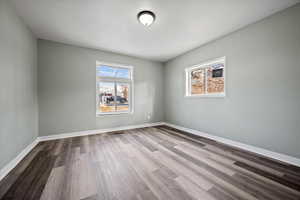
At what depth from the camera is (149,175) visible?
1567mm

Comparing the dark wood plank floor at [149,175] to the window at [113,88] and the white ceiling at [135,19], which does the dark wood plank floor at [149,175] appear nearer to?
the window at [113,88]

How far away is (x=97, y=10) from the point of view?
1.93 meters

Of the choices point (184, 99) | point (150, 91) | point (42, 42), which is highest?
point (42, 42)

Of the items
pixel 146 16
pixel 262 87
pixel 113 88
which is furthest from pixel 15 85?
pixel 262 87

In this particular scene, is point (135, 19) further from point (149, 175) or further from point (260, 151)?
point (260, 151)

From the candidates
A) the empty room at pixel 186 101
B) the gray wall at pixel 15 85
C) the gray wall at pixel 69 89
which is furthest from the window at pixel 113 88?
the gray wall at pixel 15 85

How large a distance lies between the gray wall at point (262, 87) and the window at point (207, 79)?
17 centimetres

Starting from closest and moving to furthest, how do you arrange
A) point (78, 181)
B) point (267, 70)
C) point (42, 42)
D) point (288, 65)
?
point (78, 181) < point (288, 65) < point (267, 70) < point (42, 42)

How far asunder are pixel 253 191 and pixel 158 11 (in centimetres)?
292

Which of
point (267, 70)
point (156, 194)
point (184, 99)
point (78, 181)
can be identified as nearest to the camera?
point (156, 194)

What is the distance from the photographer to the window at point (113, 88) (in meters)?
3.61

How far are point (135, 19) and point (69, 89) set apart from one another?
2.58 metres

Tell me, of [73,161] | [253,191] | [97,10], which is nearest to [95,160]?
[73,161]

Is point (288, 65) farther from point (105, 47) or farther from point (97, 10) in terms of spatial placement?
point (105, 47)
